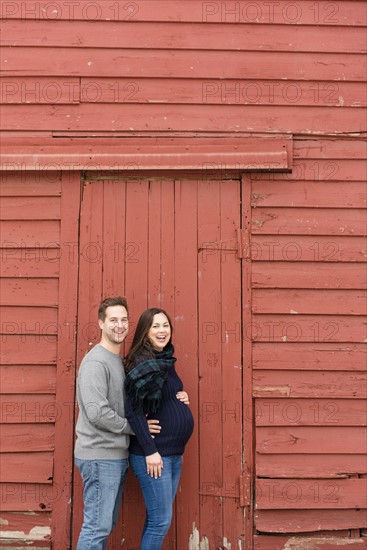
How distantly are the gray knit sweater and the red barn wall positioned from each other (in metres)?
0.60

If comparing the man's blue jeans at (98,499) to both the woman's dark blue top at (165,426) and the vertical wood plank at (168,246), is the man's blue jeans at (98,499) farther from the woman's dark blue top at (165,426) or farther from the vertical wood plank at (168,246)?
the vertical wood plank at (168,246)

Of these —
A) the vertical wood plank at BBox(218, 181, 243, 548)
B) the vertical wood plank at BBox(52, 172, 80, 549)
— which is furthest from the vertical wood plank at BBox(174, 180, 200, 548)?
the vertical wood plank at BBox(52, 172, 80, 549)

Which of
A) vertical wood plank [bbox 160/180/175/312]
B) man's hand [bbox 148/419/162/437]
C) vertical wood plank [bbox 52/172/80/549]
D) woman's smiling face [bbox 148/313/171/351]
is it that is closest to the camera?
man's hand [bbox 148/419/162/437]

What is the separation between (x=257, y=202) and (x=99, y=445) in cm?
198

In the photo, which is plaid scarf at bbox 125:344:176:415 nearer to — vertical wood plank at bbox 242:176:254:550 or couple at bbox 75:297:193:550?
couple at bbox 75:297:193:550

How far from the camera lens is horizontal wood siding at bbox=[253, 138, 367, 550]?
384 centimetres

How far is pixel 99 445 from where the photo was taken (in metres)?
3.23

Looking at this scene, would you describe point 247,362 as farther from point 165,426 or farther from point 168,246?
point 168,246

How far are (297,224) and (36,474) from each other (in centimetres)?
251

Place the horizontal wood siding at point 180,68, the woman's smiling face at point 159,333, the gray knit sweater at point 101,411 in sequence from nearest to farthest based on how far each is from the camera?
the gray knit sweater at point 101,411, the woman's smiling face at point 159,333, the horizontal wood siding at point 180,68

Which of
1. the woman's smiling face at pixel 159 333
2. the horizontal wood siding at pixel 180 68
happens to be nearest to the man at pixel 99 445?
the woman's smiling face at pixel 159 333

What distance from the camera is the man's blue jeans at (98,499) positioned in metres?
3.21

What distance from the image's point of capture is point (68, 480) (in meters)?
3.79

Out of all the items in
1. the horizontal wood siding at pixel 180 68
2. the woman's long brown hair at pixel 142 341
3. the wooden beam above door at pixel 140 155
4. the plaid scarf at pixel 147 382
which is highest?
the horizontal wood siding at pixel 180 68
